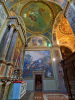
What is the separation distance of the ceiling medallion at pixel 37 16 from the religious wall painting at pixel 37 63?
17.4ft

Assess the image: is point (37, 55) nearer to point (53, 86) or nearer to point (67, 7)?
point (53, 86)

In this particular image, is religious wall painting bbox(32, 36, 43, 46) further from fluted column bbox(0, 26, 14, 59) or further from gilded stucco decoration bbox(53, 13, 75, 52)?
fluted column bbox(0, 26, 14, 59)

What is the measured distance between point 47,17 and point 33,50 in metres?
7.23

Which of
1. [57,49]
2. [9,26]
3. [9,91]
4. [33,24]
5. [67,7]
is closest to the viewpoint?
[9,91]

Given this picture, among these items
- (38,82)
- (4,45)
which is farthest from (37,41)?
(4,45)

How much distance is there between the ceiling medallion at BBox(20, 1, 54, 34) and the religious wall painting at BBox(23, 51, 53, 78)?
532 centimetres

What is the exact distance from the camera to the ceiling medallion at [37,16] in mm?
9625

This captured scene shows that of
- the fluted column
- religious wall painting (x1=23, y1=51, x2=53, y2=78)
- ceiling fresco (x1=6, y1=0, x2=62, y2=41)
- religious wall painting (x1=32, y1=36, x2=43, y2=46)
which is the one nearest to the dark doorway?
religious wall painting (x1=23, y1=51, x2=53, y2=78)

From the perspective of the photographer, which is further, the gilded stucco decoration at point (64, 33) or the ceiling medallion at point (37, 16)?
the gilded stucco decoration at point (64, 33)

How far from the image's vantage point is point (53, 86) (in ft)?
27.3

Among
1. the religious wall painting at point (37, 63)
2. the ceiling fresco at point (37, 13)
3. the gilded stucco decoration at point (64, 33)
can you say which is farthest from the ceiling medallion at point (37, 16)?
the religious wall painting at point (37, 63)

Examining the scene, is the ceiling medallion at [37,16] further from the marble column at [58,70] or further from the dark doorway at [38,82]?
the dark doorway at [38,82]

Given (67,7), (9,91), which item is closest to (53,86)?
(9,91)

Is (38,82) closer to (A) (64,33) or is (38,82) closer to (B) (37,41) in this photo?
(B) (37,41)
